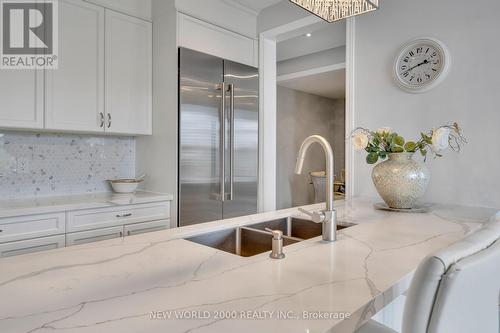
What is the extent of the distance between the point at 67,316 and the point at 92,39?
2481mm

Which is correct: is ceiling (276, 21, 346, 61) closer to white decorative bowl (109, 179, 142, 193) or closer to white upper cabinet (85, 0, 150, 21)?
white upper cabinet (85, 0, 150, 21)

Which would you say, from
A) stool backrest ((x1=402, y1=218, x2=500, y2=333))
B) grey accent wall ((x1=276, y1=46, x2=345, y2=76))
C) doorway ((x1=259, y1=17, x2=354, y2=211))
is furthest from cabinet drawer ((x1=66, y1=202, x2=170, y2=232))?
grey accent wall ((x1=276, y1=46, x2=345, y2=76))

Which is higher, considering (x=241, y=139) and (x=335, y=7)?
(x=335, y=7)

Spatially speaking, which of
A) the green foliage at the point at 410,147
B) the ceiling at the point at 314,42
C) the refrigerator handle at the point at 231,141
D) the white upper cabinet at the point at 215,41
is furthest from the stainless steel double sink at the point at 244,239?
the ceiling at the point at 314,42

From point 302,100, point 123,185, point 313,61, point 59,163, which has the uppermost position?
point 313,61

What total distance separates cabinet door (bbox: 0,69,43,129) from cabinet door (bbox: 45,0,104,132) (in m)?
0.06

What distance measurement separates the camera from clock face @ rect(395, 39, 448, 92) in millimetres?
2082

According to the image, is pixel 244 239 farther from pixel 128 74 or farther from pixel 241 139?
pixel 128 74

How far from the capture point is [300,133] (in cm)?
627

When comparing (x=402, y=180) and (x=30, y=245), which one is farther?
(x=30, y=245)

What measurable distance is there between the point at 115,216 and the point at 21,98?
1017 millimetres

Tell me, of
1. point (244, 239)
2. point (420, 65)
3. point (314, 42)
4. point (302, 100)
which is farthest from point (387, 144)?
point (302, 100)

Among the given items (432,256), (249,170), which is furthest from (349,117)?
(432,256)

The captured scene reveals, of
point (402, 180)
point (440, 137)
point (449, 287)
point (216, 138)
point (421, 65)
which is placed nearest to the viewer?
point (449, 287)
